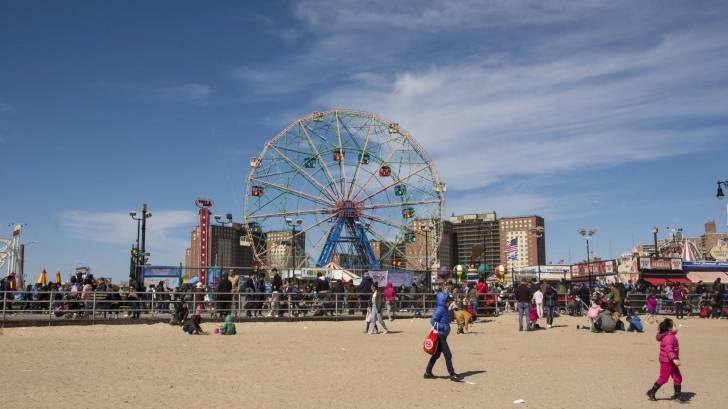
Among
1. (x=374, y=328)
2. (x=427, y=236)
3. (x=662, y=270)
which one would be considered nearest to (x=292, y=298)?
(x=374, y=328)

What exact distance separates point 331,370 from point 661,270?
37922 mm

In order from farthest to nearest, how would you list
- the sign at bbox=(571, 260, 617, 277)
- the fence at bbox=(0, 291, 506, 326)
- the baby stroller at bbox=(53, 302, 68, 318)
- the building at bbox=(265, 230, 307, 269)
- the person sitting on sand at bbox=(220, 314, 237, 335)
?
the building at bbox=(265, 230, 307, 269) < the sign at bbox=(571, 260, 617, 277) < the fence at bbox=(0, 291, 506, 326) < the baby stroller at bbox=(53, 302, 68, 318) < the person sitting on sand at bbox=(220, 314, 237, 335)

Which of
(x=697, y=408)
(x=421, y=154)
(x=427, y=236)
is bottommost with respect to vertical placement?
(x=697, y=408)

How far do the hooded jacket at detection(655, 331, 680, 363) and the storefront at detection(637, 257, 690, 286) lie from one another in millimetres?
33818

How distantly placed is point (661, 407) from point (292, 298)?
714 inches

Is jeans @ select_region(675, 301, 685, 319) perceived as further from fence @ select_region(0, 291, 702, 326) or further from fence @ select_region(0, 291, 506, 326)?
fence @ select_region(0, 291, 506, 326)

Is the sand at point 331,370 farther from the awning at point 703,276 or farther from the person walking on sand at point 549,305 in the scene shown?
the awning at point 703,276

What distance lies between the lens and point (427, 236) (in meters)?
50.3

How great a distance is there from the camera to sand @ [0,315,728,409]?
8.88m

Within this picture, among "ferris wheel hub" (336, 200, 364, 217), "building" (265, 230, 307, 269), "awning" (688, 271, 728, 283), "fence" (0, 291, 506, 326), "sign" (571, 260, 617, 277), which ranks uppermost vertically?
"ferris wheel hub" (336, 200, 364, 217)

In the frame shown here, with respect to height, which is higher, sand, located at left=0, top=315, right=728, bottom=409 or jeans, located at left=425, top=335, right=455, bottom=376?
jeans, located at left=425, top=335, right=455, bottom=376

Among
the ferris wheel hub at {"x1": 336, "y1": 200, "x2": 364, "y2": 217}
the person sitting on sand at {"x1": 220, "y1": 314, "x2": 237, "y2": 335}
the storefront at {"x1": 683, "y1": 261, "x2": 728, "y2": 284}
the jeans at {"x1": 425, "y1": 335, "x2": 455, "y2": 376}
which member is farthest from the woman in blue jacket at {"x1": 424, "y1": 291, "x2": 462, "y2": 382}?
the storefront at {"x1": 683, "y1": 261, "x2": 728, "y2": 284}

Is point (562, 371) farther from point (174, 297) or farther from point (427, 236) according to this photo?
point (427, 236)

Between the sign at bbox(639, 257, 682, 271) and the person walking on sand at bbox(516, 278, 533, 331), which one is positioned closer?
the person walking on sand at bbox(516, 278, 533, 331)
